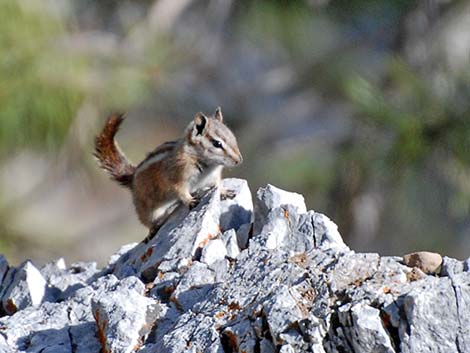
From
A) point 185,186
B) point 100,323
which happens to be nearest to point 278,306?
point 100,323

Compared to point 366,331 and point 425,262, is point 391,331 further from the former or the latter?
point 425,262

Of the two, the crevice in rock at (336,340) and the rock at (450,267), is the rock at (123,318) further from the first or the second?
the rock at (450,267)

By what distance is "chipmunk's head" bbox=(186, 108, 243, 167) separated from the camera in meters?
5.50

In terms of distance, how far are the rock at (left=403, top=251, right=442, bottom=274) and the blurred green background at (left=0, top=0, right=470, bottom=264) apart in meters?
3.78

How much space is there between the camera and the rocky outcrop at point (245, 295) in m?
3.30

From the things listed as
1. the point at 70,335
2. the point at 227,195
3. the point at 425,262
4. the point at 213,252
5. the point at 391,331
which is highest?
the point at 227,195

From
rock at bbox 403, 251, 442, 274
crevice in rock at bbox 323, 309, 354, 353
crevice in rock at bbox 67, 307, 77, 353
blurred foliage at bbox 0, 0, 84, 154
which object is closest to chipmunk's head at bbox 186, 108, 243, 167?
crevice in rock at bbox 67, 307, 77, 353

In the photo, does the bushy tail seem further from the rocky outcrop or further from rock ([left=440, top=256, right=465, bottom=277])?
rock ([left=440, top=256, right=465, bottom=277])

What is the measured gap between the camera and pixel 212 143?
18.3ft

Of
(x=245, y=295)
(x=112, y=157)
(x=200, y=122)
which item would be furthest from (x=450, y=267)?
(x=112, y=157)

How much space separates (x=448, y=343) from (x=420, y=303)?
0.14 m

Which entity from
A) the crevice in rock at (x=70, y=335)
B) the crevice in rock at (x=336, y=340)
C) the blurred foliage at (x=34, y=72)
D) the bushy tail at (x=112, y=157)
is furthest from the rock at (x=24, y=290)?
the blurred foliage at (x=34, y=72)

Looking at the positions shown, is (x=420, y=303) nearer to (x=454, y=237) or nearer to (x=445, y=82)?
(x=445, y=82)

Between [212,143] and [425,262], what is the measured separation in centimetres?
205
